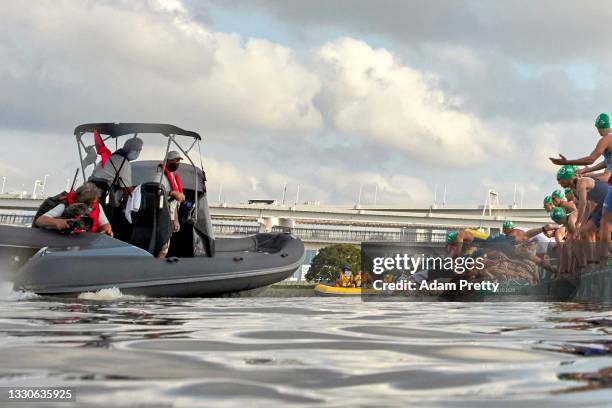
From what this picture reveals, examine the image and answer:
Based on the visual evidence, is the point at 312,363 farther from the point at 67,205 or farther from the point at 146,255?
the point at 146,255

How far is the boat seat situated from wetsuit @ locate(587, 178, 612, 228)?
535 cm

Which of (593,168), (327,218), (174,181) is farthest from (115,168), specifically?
(327,218)

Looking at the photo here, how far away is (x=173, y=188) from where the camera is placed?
10.6m

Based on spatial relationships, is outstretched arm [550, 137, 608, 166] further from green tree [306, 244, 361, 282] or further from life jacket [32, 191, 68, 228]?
green tree [306, 244, 361, 282]

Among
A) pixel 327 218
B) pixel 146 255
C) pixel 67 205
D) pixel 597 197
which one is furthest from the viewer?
pixel 327 218

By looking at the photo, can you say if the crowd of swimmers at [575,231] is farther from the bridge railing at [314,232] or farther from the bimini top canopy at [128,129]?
the bridge railing at [314,232]

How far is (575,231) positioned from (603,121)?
127 cm

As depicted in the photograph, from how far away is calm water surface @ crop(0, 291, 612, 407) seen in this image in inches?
68.5

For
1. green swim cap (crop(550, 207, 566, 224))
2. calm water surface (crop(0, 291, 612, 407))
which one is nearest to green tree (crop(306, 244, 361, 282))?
green swim cap (crop(550, 207, 566, 224))

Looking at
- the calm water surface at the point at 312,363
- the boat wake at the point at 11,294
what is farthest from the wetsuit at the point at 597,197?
the boat wake at the point at 11,294

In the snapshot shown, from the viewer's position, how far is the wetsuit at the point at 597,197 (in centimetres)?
812

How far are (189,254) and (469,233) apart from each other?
4380mm

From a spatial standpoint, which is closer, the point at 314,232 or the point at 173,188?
the point at 173,188

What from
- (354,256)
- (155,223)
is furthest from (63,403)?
(354,256)
